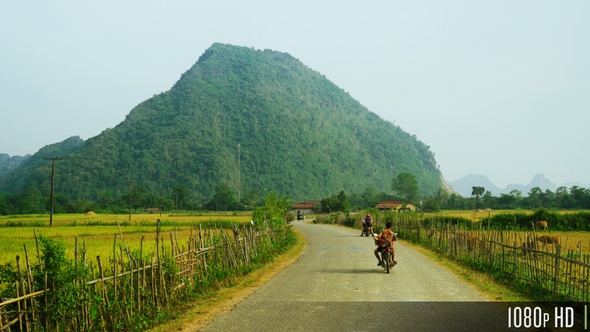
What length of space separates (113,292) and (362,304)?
4838mm

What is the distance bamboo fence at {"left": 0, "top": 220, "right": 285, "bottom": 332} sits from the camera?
7.38 m

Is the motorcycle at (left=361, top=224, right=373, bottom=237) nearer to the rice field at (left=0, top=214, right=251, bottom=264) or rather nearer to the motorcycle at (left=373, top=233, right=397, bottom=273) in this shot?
the rice field at (left=0, top=214, right=251, bottom=264)

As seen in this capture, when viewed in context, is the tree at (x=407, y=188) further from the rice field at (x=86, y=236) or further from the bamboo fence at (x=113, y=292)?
the bamboo fence at (x=113, y=292)

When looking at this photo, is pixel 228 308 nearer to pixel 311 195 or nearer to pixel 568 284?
pixel 568 284

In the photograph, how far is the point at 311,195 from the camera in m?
156

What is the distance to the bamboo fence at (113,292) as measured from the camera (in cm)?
738

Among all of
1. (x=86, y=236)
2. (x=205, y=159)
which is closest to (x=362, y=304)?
(x=86, y=236)

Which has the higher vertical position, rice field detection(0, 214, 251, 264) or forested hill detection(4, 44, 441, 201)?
forested hill detection(4, 44, 441, 201)

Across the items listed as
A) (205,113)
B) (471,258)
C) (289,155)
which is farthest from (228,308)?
(205,113)

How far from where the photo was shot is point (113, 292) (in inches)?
349

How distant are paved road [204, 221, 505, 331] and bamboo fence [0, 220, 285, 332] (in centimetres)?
171

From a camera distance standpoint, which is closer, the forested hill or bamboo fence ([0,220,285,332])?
bamboo fence ([0,220,285,332])

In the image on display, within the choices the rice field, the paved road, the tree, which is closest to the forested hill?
the tree

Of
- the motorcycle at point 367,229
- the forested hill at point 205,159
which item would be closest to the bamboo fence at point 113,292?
the motorcycle at point 367,229
